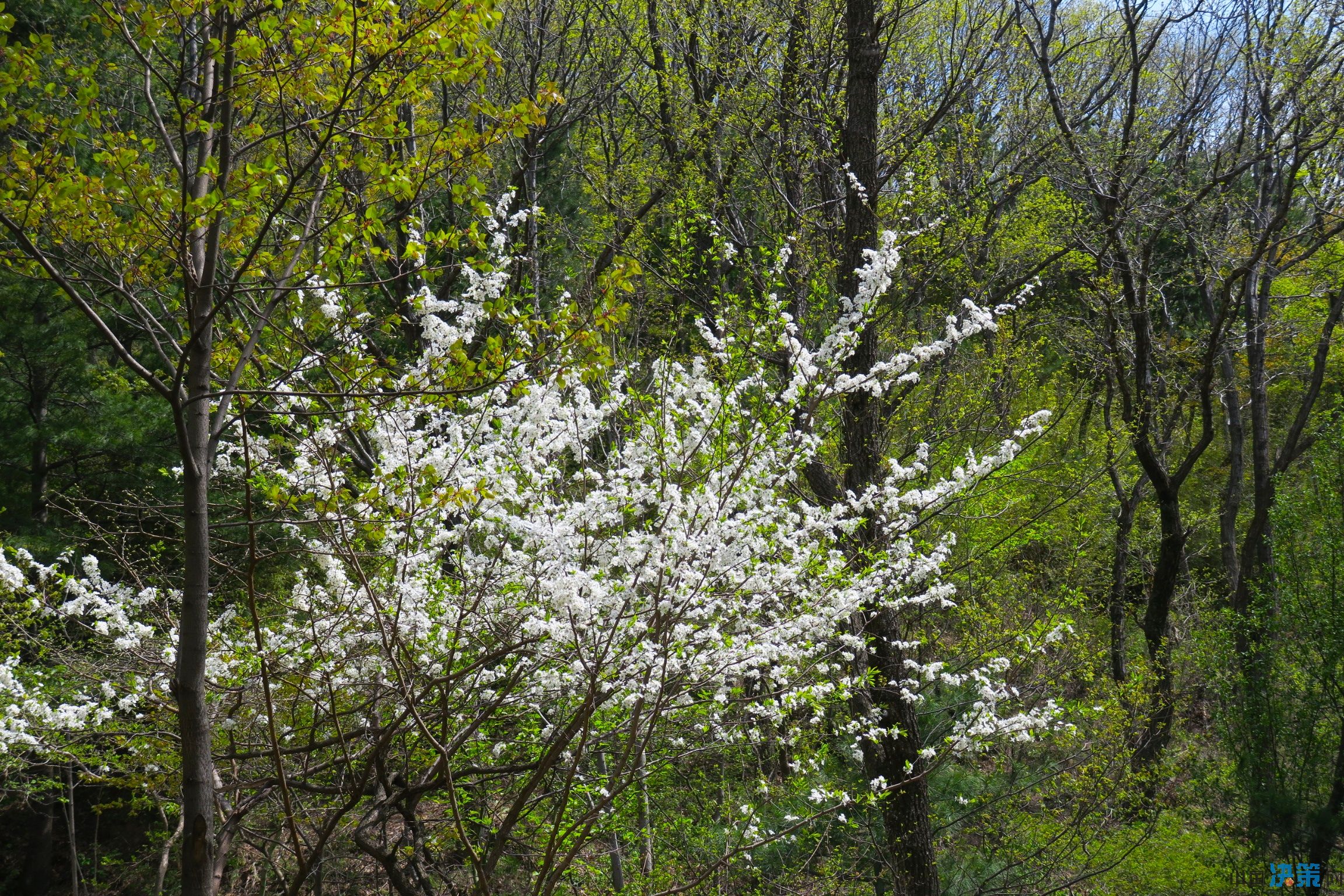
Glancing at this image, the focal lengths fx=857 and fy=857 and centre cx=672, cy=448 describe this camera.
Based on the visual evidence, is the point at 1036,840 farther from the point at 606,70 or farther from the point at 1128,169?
the point at 606,70

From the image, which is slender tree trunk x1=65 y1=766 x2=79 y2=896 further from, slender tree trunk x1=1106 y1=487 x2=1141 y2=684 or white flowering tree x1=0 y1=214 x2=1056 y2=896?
slender tree trunk x1=1106 y1=487 x2=1141 y2=684

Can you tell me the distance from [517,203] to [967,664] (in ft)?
24.0

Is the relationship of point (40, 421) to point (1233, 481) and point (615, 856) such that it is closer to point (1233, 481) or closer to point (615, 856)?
point (615, 856)

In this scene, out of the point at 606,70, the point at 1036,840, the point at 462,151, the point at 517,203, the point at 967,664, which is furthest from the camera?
the point at 517,203

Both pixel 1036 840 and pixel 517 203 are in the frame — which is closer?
pixel 1036 840

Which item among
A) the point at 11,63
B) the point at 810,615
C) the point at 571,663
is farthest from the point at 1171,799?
the point at 11,63

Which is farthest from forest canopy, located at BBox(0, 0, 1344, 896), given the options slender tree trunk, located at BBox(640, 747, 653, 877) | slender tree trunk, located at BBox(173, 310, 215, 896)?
slender tree trunk, located at BBox(640, 747, 653, 877)

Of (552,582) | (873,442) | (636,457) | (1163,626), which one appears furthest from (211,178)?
(1163,626)

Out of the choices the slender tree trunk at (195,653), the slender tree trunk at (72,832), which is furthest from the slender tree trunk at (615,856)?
the slender tree trunk at (72,832)

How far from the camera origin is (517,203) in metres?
10.5

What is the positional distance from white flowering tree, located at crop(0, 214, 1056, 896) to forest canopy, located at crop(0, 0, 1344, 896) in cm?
5

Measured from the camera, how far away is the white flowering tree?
337cm

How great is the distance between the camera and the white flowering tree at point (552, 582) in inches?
133

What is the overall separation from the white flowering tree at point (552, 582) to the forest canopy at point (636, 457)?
2.1 inches
